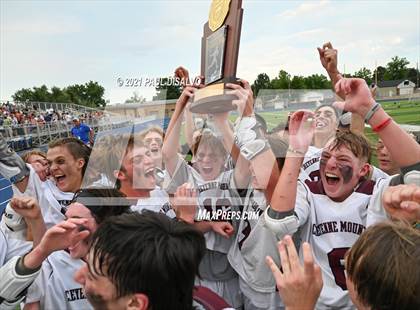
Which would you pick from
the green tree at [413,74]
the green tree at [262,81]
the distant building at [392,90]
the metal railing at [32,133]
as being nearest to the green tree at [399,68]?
the green tree at [413,74]

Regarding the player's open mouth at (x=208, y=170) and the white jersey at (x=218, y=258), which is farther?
the player's open mouth at (x=208, y=170)

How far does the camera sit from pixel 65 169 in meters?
3.04

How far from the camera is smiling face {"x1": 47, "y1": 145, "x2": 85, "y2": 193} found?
119 inches

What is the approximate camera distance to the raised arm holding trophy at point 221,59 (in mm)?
2061

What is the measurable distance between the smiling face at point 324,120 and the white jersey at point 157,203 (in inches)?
58.5

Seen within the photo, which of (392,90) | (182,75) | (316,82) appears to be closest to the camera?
(182,75)

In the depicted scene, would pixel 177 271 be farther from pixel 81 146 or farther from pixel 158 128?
pixel 81 146

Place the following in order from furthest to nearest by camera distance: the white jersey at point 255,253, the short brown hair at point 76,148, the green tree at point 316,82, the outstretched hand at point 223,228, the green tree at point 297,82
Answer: the green tree at point 297,82 → the green tree at point 316,82 → the short brown hair at point 76,148 → the outstretched hand at point 223,228 → the white jersey at point 255,253

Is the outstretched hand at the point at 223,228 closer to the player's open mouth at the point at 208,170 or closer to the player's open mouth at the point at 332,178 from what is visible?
the player's open mouth at the point at 208,170

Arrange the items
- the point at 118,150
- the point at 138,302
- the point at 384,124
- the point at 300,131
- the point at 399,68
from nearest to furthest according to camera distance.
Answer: the point at 138,302, the point at 384,124, the point at 300,131, the point at 118,150, the point at 399,68

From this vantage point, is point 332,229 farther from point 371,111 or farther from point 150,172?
point 150,172

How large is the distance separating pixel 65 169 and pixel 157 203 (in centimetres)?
105

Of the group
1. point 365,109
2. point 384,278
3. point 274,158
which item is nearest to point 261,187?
point 274,158

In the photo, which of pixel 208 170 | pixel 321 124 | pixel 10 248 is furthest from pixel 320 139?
pixel 10 248
